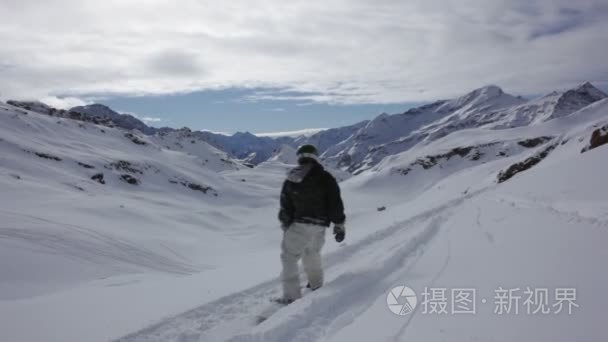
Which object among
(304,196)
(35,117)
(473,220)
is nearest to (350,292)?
(304,196)

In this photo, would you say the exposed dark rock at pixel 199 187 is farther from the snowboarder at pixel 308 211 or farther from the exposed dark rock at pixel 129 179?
the snowboarder at pixel 308 211

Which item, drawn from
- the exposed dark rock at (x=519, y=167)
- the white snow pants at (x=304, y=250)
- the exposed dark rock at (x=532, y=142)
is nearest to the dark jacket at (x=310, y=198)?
the white snow pants at (x=304, y=250)

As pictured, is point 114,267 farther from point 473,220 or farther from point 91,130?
point 91,130

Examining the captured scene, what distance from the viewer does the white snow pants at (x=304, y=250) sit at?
610 centimetres

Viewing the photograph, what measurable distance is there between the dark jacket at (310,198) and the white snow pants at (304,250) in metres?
0.13

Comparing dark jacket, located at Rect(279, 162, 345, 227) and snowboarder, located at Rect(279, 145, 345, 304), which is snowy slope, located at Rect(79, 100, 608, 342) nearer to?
snowboarder, located at Rect(279, 145, 345, 304)

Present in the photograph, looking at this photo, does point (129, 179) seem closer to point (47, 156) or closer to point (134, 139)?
point (47, 156)

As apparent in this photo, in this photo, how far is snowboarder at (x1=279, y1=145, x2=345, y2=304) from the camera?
6230 millimetres

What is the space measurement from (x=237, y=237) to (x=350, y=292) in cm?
2982

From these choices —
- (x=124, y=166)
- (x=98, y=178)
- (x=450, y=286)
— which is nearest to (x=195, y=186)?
(x=124, y=166)

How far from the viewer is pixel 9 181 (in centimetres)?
3384

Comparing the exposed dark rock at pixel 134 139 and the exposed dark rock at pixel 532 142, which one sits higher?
the exposed dark rock at pixel 532 142

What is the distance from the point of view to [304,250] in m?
6.28

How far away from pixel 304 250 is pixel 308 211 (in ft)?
2.05
